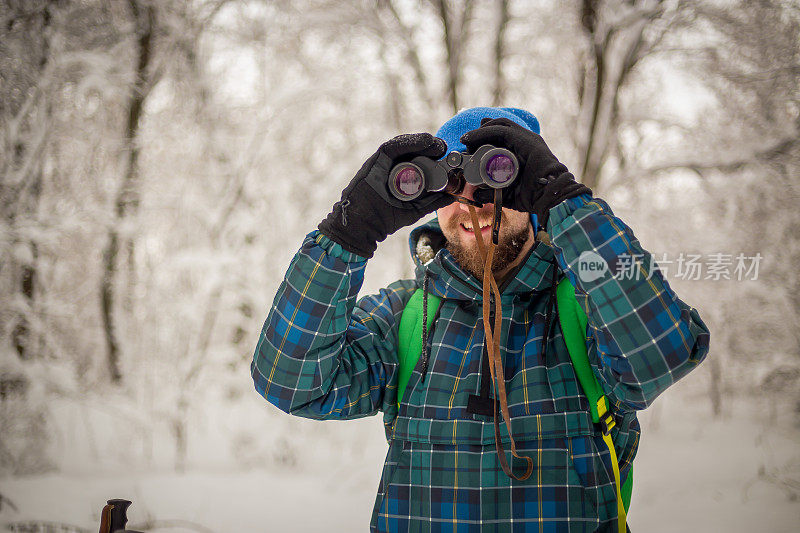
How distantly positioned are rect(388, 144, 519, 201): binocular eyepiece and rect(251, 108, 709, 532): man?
0.02m

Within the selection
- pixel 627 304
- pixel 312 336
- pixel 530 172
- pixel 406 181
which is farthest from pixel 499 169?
pixel 312 336

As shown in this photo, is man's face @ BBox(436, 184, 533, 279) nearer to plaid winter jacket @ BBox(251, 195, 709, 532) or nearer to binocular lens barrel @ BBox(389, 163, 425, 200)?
plaid winter jacket @ BBox(251, 195, 709, 532)

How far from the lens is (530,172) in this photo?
84 cm

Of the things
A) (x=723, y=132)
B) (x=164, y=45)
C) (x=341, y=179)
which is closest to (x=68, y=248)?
(x=164, y=45)

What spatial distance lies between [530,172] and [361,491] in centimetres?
186

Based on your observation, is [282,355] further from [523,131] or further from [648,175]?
[648,175]

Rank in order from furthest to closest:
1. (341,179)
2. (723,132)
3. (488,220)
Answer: (341,179)
(723,132)
(488,220)

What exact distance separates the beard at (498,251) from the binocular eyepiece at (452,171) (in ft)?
0.57

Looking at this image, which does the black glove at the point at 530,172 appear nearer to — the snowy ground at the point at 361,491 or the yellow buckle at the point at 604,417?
the yellow buckle at the point at 604,417

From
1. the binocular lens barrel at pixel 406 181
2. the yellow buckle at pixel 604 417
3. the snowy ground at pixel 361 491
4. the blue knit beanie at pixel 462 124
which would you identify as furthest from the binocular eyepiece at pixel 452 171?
the snowy ground at pixel 361 491

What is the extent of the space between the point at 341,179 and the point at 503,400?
193 cm

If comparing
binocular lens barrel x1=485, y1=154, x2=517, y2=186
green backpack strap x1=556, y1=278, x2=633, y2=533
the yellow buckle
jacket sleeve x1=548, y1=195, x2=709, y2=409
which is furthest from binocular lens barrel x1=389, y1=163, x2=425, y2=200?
the yellow buckle

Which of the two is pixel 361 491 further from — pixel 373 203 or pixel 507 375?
pixel 373 203

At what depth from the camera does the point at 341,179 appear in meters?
2.61
